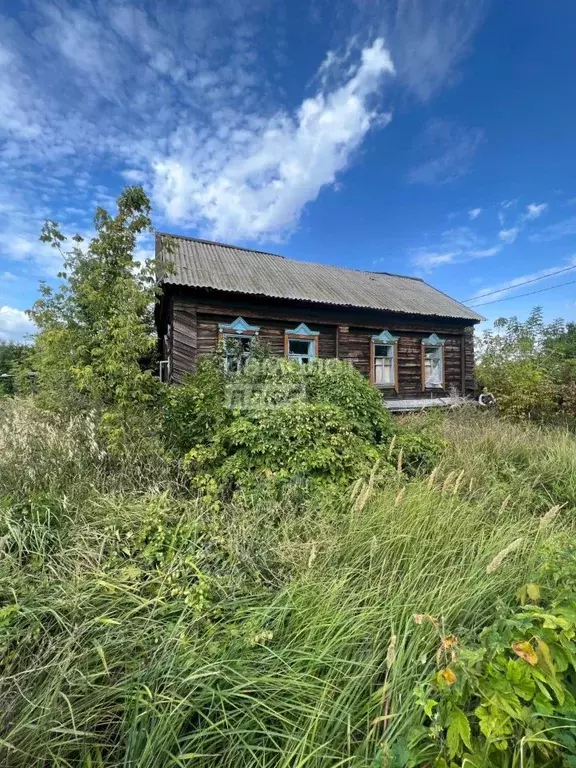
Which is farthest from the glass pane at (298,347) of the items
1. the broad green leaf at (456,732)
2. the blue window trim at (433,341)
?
the broad green leaf at (456,732)

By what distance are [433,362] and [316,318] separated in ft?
18.6

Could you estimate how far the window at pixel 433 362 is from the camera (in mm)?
13648

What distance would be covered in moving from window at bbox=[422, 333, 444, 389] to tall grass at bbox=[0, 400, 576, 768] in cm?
1112

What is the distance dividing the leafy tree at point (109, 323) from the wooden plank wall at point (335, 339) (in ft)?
13.4

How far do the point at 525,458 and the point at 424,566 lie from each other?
3.80m

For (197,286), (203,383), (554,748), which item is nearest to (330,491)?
(203,383)

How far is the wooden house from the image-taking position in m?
9.71

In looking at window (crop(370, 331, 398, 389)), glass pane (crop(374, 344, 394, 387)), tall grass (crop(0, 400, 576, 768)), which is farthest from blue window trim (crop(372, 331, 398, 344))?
tall grass (crop(0, 400, 576, 768))

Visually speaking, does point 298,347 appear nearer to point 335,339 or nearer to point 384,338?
point 335,339

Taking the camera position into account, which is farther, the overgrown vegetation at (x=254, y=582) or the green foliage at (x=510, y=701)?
the overgrown vegetation at (x=254, y=582)

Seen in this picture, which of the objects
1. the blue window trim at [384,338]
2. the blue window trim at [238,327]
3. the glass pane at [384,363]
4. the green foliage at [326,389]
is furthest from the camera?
the glass pane at [384,363]

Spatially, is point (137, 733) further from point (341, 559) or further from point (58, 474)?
point (58, 474)

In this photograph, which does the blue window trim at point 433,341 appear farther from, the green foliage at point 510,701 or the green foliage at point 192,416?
the green foliage at point 510,701

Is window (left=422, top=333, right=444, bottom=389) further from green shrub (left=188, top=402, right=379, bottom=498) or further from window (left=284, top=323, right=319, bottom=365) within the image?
green shrub (left=188, top=402, right=379, bottom=498)
